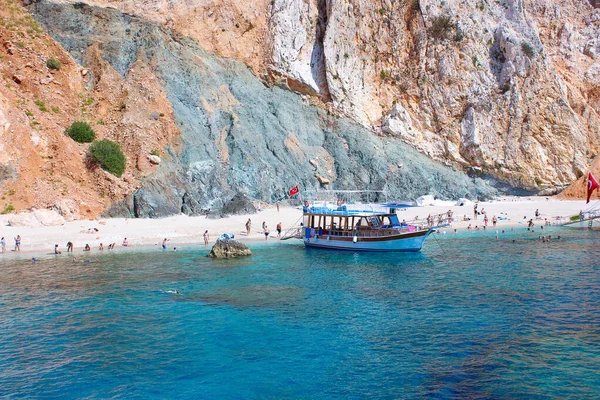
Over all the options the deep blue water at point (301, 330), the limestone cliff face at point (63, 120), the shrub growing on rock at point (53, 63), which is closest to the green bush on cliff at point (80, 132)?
the limestone cliff face at point (63, 120)

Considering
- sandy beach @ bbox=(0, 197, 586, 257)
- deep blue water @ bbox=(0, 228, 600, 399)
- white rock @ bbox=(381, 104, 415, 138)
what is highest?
white rock @ bbox=(381, 104, 415, 138)

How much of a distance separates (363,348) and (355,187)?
41.1 meters

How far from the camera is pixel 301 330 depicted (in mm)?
16172

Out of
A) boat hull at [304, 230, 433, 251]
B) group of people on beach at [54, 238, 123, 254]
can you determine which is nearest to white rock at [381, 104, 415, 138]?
boat hull at [304, 230, 433, 251]

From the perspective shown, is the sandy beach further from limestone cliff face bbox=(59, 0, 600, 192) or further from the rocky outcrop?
limestone cliff face bbox=(59, 0, 600, 192)

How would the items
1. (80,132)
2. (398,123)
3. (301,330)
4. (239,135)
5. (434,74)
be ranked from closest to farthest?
1. (301,330)
2. (80,132)
3. (239,135)
4. (398,123)
5. (434,74)

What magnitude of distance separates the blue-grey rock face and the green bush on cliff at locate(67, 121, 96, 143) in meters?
7.16

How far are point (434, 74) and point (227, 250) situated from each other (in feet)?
149

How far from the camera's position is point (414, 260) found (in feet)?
97.0

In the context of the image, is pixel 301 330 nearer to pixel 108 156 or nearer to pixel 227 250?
pixel 227 250

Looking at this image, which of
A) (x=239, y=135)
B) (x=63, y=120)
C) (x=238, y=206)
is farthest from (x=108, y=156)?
(x=239, y=135)

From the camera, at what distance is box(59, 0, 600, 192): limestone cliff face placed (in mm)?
61500

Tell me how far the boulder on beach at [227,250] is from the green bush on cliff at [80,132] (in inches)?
783

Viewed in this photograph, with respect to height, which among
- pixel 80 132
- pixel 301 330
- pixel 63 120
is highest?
pixel 63 120
